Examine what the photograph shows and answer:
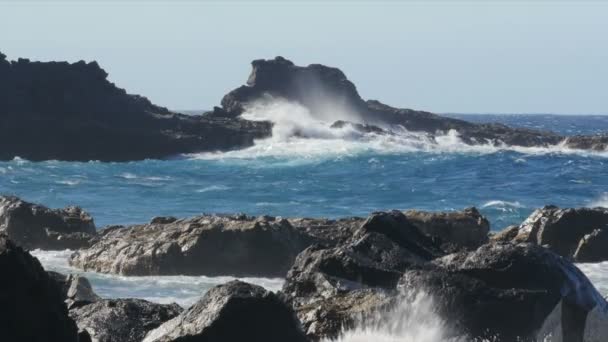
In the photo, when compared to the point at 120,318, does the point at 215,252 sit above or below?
below

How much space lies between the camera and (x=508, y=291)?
11.0m

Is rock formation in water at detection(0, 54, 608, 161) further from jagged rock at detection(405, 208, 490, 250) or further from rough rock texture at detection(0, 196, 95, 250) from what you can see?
jagged rock at detection(405, 208, 490, 250)

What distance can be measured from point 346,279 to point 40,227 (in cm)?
1310

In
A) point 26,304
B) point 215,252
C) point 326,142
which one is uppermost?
point 26,304

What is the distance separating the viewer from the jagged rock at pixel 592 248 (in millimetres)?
21938

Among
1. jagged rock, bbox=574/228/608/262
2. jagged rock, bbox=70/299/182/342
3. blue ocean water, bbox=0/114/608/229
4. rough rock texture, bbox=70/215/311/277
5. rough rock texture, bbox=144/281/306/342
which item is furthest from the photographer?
blue ocean water, bbox=0/114/608/229

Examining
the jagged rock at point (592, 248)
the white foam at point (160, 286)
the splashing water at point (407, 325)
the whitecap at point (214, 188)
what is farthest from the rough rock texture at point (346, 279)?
the whitecap at point (214, 188)

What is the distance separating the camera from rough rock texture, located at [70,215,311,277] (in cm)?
2038

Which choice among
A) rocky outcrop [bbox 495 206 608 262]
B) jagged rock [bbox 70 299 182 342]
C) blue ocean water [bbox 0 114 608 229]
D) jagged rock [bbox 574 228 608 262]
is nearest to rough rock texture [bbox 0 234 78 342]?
jagged rock [bbox 70 299 182 342]

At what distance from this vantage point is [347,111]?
92.8 metres

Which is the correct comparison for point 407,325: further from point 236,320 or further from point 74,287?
point 74,287

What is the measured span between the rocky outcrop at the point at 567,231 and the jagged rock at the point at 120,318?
41.1ft

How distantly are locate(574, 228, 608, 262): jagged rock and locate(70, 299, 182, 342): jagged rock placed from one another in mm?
12680

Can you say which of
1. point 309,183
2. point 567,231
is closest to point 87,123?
point 309,183
